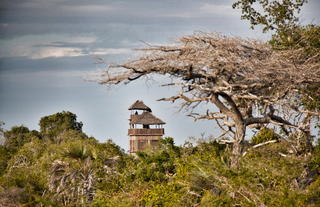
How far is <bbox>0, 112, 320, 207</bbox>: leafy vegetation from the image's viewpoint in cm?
1914

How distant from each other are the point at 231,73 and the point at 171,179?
419 cm

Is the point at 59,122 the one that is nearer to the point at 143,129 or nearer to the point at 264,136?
the point at 143,129

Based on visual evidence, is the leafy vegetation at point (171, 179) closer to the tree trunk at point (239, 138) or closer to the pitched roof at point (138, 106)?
the tree trunk at point (239, 138)

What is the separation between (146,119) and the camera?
187 ft

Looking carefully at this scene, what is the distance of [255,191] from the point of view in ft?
62.2

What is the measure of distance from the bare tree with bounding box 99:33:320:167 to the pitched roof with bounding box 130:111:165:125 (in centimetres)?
3320

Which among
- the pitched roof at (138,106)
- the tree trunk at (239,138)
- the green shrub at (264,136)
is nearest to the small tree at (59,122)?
the pitched roof at (138,106)

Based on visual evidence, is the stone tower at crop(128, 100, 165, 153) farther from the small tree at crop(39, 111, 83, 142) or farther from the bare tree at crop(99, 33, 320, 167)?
the bare tree at crop(99, 33, 320, 167)

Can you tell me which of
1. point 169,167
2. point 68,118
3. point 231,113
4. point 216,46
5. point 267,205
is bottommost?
point 267,205

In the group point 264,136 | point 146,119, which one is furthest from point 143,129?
point 264,136

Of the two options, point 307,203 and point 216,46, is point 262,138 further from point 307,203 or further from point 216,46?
point 307,203

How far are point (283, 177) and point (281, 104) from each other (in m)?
3.32

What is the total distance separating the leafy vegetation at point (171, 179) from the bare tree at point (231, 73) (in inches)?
51.0

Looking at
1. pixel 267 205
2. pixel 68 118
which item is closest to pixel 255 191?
pixel 267 205
